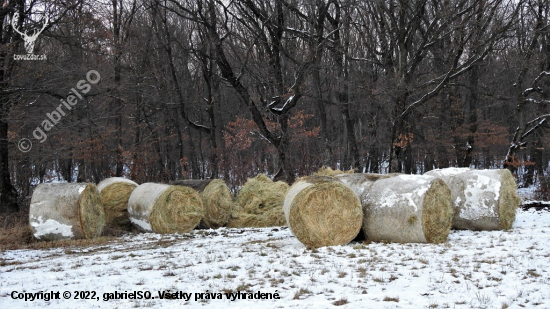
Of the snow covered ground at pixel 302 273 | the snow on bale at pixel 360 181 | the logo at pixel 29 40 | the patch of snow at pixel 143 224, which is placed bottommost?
the snow covered ground at pixel 302 273

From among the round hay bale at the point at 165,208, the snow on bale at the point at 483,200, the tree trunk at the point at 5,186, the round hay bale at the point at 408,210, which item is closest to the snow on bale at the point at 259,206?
the round hay bale at the point at 165,208

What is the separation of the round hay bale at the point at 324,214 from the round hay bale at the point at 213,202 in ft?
14.8

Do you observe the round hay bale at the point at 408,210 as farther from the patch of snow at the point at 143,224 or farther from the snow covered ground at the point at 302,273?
the patch of snow at the point at 143,224

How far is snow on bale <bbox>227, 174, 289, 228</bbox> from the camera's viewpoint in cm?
1322

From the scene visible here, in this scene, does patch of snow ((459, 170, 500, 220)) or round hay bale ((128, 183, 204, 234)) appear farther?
round hay bale ((128, 183, 204, 234))

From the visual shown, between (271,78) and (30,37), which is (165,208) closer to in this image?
(30,37)

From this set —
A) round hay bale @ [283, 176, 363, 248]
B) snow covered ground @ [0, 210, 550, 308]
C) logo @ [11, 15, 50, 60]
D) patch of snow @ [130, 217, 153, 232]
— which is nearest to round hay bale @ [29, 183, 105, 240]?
snow covered ground @ [0, 210, 550, 308]

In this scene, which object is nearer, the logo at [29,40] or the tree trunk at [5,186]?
the logo at [29,40]

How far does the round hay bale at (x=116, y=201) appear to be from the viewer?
12.7 metres

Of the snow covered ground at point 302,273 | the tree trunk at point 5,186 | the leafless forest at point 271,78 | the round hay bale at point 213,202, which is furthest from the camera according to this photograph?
the tree trunk at point 5,186

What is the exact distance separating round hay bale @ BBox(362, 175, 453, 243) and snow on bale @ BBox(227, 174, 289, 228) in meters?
4.28

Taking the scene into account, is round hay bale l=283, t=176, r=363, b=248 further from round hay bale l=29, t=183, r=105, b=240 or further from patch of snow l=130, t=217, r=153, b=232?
round hay bale l=29, t=183, r=105, b=240

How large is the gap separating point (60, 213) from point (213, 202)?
4.02m

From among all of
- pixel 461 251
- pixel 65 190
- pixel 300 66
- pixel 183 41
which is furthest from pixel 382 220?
pixel 183 41
